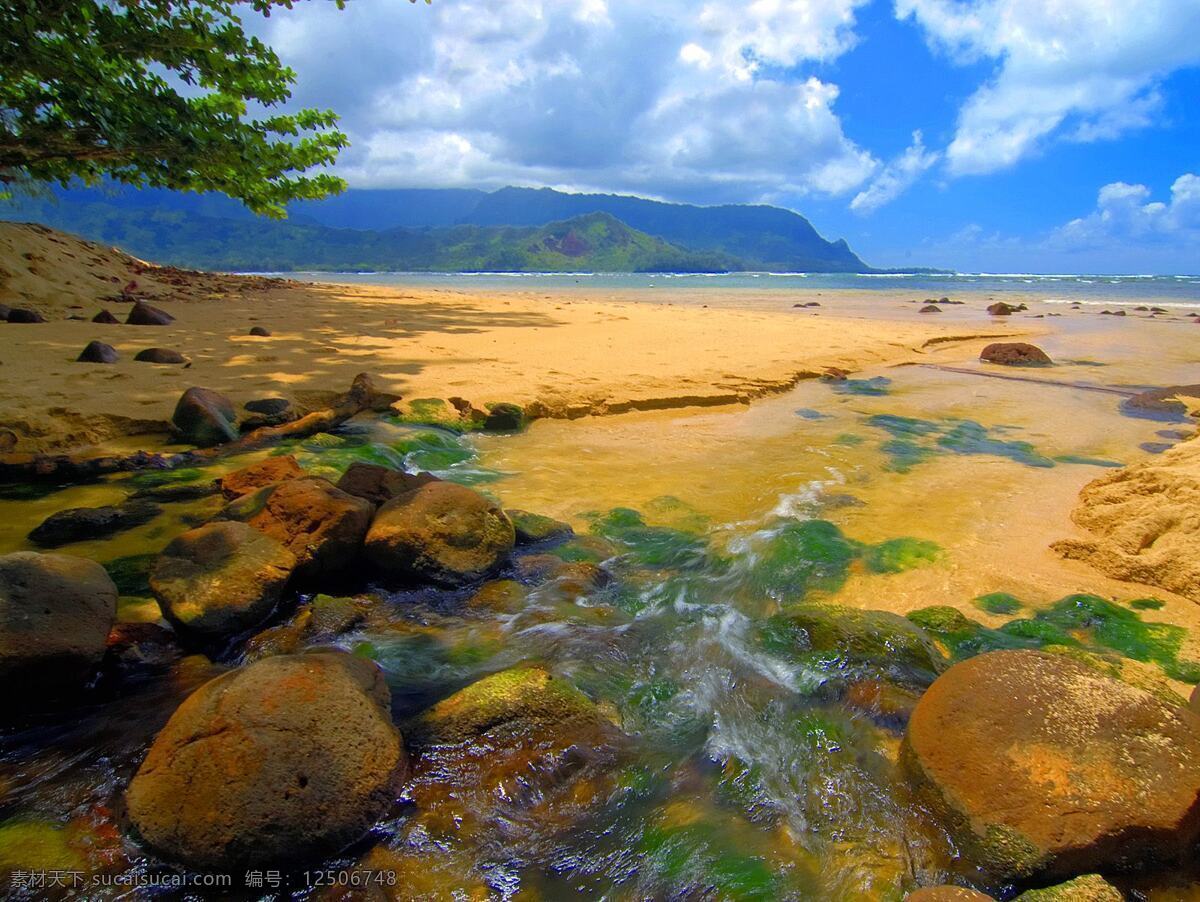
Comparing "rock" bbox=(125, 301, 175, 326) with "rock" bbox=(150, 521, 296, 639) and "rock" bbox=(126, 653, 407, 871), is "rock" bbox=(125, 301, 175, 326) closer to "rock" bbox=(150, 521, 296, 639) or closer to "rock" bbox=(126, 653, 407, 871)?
"rock" bbox=(150, 521, 296, 639)

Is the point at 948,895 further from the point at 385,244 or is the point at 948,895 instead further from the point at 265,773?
the point at 385,244

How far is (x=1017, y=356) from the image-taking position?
1209 cm

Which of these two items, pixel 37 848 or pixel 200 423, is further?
pixel 200 423

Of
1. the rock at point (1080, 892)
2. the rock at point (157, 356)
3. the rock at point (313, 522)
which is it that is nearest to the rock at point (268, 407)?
the rock at point (157, 356)

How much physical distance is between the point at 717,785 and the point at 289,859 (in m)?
1.59

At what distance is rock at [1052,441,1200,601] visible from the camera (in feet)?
12.9

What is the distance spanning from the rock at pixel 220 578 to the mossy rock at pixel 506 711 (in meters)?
1.25

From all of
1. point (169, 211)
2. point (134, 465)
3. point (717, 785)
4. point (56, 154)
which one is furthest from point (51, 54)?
point (169, 211)

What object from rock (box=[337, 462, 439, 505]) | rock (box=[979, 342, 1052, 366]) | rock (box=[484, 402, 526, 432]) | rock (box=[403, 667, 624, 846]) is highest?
rock (box=[979, 342, 1052, 366])

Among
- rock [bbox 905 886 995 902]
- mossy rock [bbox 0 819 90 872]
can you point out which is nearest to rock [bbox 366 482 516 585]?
mossy rock [bbox 0 819 90 872]

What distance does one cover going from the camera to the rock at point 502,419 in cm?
734

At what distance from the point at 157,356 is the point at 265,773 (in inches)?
306

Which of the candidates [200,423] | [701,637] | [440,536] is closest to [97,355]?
[200,423]

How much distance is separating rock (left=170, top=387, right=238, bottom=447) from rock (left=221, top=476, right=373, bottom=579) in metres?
2.01
